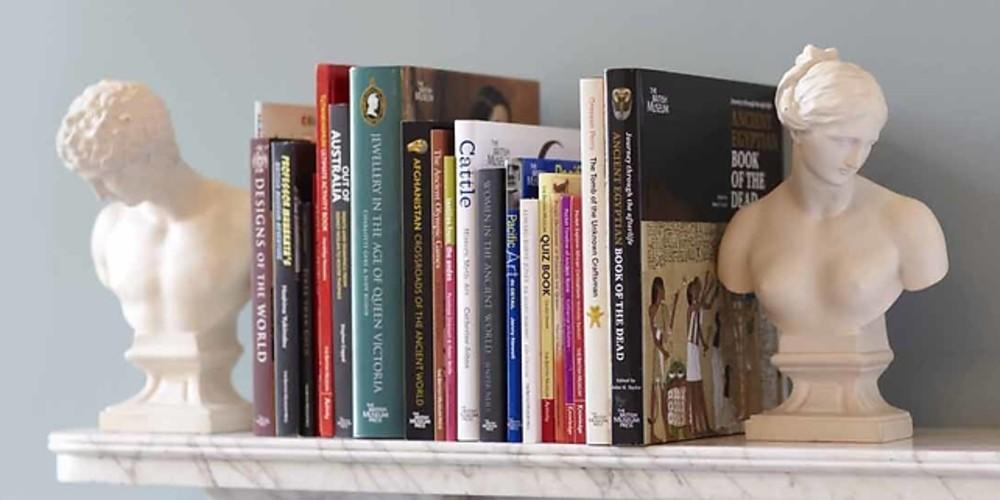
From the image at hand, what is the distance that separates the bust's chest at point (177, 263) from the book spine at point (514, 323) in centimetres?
25

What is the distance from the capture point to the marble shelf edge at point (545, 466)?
1.12m

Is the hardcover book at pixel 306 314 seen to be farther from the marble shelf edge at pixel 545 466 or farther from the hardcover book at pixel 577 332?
the hardcover book at pixel 577 332

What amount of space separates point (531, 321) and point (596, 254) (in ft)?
0.22

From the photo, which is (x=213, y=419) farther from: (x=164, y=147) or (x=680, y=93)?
(x=680, y=93)

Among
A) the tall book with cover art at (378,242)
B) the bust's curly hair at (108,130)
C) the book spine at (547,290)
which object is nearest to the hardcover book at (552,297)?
the book spine at (547,290)

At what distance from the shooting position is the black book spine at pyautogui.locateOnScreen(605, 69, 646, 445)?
1.18 metres

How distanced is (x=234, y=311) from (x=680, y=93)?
39cm

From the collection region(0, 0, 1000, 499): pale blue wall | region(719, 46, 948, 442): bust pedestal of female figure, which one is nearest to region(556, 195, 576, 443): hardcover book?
region(719, 46, 948, 442): bust pedestal of female figure

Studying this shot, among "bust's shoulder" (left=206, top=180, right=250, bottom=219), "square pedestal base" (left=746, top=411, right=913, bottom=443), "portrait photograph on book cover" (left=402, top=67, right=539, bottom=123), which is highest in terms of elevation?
"portrait photograph on book cover" (left=402, top=67, right=539, bottom=123)

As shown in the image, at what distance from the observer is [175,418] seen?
4.50 ft

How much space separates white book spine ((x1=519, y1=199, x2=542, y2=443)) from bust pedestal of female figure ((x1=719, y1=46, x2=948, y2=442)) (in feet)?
0.45

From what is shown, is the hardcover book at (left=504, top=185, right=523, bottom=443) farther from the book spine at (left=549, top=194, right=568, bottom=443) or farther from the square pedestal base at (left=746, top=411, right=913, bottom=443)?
the square pedestal base at (left=746, top=411, right=913, bottom=443)

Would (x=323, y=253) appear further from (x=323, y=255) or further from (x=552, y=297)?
(x=552, y=297)

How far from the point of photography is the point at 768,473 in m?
1.16
